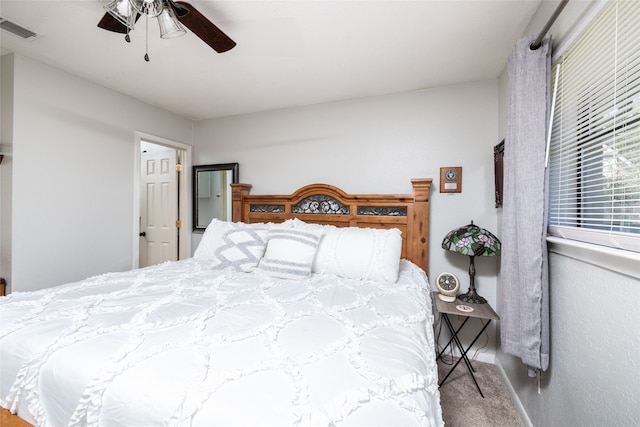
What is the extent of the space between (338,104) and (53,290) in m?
2.63

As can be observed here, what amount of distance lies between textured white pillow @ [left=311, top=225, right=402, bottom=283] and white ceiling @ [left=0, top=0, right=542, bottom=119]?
134 centimetres

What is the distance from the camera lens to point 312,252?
194 cm

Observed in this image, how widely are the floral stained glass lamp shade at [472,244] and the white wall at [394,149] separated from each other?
30cm

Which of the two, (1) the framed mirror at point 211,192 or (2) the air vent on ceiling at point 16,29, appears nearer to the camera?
(2) the air vent on ceiling at point 16,29

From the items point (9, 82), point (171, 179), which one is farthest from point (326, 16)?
point (171, 179)

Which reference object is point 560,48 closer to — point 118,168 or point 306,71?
point 306,71

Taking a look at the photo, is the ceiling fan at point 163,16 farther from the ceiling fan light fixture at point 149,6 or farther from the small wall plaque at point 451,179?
the small wall plaque at point 451,179

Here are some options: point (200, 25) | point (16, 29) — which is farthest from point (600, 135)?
point (16, 29)

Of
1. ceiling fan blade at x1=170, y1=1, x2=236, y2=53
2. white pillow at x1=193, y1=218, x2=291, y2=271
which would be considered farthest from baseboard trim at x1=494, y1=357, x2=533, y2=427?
ceiling fan blade at x1=170, y1=1, x2=236, y2=53

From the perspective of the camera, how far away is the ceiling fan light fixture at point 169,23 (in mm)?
1249

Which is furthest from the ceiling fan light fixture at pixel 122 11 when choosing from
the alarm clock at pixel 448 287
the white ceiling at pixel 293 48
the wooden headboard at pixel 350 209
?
the alarm clock at pixel 448 287

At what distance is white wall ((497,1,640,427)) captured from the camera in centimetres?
85

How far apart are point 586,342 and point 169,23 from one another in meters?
2.33

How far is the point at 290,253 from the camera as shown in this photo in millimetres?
1942
